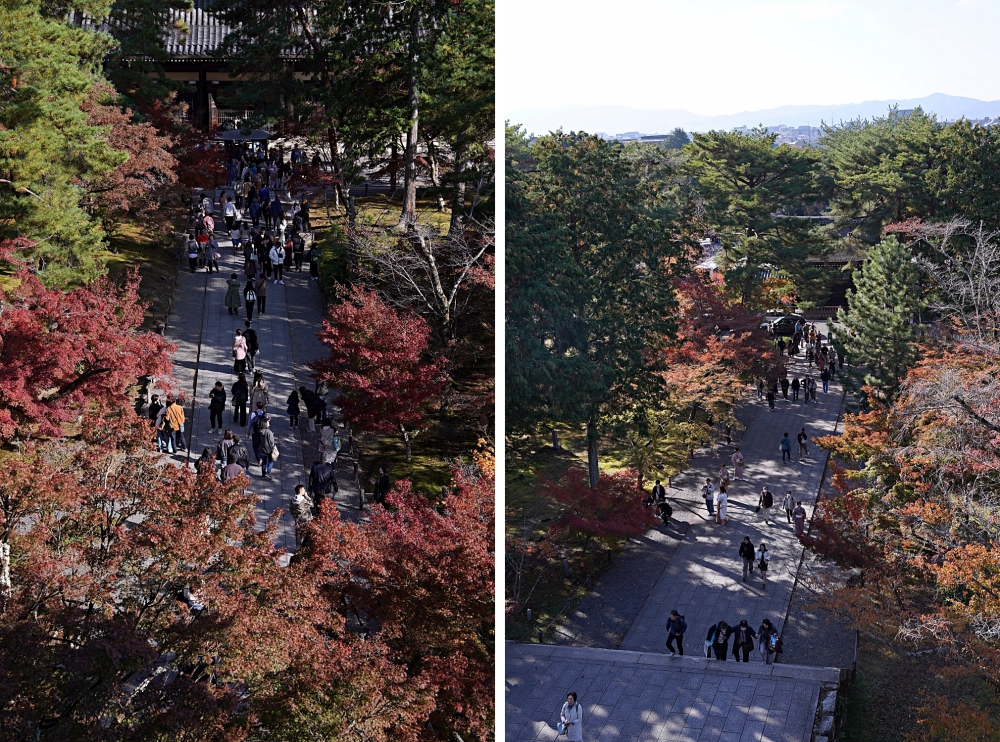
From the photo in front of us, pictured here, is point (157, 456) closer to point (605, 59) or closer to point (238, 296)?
point (238, 296)

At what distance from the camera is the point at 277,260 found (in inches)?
297

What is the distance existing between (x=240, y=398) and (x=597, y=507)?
8.56 ft

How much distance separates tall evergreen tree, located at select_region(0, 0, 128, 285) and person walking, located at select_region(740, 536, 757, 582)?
5.07m

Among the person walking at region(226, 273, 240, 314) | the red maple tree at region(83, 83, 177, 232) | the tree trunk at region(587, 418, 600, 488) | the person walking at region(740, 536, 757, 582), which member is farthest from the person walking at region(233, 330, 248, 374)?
the person walking at region(740, 536, 757, 582)

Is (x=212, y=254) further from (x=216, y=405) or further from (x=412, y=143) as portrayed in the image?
(x=412, y=143)

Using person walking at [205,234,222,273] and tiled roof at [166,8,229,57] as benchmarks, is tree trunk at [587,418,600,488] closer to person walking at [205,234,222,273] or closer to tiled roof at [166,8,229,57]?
person walking at [205,234,222,273]

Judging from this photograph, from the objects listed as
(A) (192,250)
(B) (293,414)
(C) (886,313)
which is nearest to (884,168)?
(C) (886,313)

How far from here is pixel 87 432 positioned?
19.7 ft

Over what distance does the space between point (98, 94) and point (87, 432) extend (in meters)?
3.84

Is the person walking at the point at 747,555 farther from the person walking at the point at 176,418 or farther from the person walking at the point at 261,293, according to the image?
the person walking at the point at 261,293

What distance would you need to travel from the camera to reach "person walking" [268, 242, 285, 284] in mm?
7523

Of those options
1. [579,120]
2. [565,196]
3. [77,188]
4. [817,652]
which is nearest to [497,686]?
[817,652]

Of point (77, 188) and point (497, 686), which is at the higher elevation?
point (77, 188)

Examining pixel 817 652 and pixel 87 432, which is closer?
pixel 817 652
